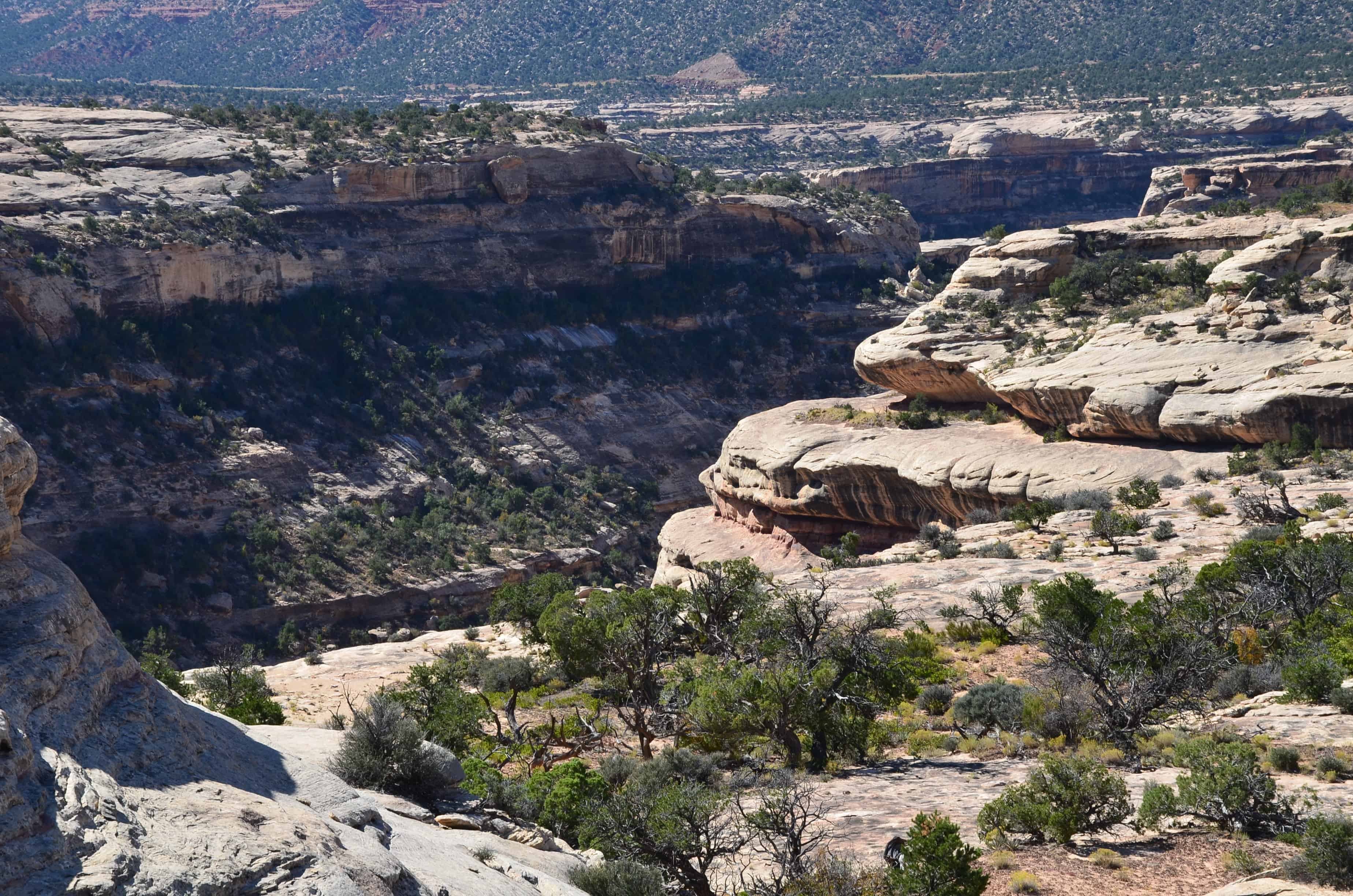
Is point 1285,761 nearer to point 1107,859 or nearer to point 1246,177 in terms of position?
point 1107,859

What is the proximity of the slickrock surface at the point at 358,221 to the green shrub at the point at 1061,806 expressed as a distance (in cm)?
4805

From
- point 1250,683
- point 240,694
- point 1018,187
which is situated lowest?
point 240,694

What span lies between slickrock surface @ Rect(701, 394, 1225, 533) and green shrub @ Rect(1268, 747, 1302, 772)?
21.9m

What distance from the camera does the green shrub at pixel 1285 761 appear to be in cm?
1864

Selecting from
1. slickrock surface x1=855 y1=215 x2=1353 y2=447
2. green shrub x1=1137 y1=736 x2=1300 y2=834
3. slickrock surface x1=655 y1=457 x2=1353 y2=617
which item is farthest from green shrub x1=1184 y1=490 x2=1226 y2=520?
green shrub x1=1137 y1=736 x2=1300 y2=834

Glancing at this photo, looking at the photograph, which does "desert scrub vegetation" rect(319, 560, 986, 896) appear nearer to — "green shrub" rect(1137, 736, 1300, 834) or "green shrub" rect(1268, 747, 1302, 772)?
"green shrub" rect(1137, 736, 1300, 834)

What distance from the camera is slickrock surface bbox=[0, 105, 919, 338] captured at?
188 feet

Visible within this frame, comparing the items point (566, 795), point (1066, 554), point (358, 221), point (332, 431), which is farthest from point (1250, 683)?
point (358, 221)

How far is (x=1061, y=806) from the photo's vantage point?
17.3 m

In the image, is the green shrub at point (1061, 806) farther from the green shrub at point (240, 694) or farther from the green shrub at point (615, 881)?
the green shrub at point (240, 694)

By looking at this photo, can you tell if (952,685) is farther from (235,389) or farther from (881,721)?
(235,389)

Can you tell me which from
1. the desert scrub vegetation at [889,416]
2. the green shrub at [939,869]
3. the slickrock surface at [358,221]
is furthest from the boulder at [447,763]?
the slickrock surface at [358,221]

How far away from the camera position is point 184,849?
33.3 feet

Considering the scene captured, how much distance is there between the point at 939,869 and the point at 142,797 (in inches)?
324
